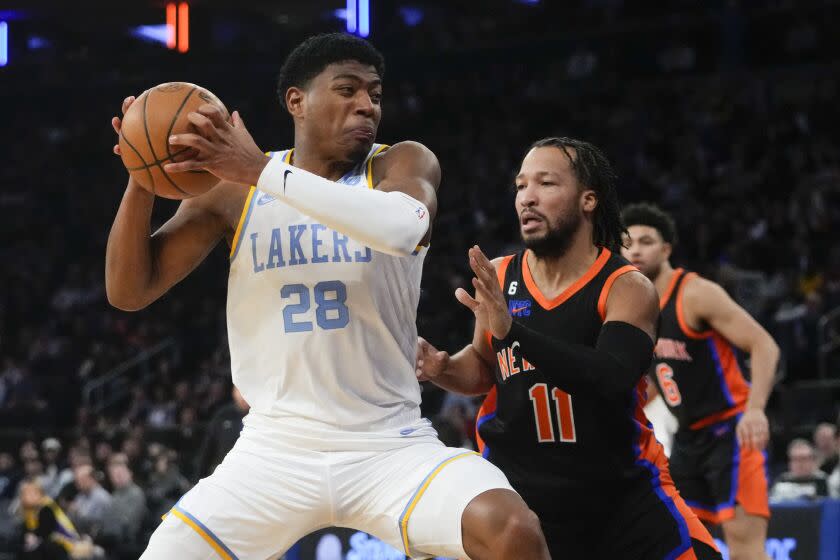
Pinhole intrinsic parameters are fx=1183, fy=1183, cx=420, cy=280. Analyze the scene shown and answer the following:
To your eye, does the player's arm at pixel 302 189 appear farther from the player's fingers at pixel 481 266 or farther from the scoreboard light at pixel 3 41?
the scoreboard light at pixel 3 41

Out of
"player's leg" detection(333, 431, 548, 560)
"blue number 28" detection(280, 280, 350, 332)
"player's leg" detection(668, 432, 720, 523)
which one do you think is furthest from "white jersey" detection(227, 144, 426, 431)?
"player's leg" detection(668, 432, 720, 523)

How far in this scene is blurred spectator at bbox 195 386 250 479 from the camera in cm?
781

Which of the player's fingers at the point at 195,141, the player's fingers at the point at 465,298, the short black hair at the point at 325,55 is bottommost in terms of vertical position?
the player's fingers at the point at 465,298

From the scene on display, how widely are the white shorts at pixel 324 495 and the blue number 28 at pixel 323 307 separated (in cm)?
29

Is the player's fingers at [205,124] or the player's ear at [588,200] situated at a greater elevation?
the player's fingers at [205,124]

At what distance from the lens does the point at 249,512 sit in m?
3.22

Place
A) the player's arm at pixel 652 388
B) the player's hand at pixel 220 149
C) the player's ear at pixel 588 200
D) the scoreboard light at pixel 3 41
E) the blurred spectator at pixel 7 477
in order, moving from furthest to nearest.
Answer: the blurred spectator at pixel 7 477, the scoreboard light at pixel 3 41, the player's arm at pixel 652 388, the player's ear at pixel 588 200, the player's hand at pixel 220 149

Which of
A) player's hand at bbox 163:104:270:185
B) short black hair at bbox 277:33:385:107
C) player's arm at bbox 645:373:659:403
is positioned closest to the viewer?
player's hand at bbox 163:104:270:185

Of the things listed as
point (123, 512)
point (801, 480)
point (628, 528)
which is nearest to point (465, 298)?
point (628, 528)

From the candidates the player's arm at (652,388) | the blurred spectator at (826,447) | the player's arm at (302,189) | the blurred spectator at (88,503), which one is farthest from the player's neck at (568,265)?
the blurred spectator at (88,503)

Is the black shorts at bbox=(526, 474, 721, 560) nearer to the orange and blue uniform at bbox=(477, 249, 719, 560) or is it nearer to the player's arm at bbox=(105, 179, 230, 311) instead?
the orange and blue uniform at bbox=(477, 249, 719, 560)

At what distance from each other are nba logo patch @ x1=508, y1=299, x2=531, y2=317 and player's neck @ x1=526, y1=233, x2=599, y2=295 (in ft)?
0.22

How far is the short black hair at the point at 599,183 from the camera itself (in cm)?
370

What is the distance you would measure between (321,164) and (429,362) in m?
0.71
